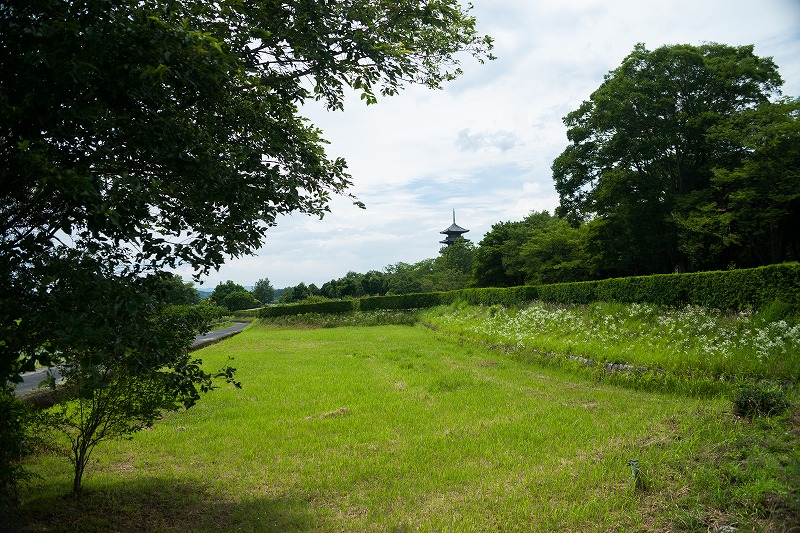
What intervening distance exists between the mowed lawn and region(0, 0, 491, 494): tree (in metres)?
1.53

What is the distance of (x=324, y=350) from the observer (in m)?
17.9

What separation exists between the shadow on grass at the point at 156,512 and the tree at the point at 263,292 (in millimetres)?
97773

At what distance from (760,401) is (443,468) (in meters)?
3.86

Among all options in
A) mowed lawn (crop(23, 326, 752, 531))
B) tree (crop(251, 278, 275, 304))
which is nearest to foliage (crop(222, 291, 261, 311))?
tree (crop(251, 278, 275, 304))

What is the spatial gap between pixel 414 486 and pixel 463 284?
46215 mm

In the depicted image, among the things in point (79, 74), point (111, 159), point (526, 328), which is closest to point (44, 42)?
point (79, 74)

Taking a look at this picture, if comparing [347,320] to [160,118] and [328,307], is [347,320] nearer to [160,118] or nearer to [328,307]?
[328,307]

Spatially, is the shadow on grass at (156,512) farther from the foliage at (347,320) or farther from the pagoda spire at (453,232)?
the pagoda spire at (453,232)

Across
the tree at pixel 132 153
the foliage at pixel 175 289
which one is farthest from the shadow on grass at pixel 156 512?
the foliage at pixel 175 289

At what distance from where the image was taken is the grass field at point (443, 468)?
158 inches

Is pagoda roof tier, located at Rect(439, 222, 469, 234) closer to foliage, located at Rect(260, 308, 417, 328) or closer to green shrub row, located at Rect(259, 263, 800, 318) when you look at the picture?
foliage, located at Rect(260, 308, 417, 328)

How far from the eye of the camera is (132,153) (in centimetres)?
342

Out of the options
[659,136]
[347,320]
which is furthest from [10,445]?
[347,320]

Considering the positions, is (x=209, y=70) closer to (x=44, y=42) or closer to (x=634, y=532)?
(x=44, y=42)
